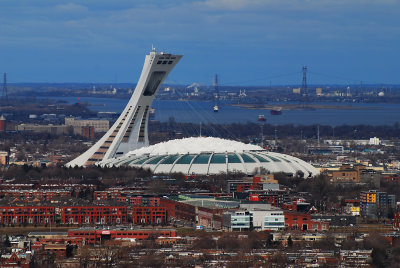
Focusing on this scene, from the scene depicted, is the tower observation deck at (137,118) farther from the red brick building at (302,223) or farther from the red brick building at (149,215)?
the red brick building at (302,223)

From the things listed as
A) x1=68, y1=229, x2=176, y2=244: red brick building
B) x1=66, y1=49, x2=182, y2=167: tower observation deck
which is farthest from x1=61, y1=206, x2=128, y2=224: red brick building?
x1=66, y1=49, x2=182, y2=167: tower observation deck

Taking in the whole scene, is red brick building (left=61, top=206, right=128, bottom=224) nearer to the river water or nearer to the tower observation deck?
the tower observation deck

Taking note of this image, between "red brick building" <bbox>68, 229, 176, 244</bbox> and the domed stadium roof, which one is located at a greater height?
the domed stadium roof

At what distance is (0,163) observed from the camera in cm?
7681

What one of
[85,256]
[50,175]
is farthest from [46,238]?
[50,175]

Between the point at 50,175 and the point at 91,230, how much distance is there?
65.5 feet

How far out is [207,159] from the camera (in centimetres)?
6625

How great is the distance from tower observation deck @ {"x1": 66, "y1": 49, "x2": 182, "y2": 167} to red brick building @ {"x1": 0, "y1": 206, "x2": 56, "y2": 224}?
15.7 meters

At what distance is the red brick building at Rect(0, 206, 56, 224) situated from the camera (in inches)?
1996

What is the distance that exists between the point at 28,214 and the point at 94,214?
1.96 m

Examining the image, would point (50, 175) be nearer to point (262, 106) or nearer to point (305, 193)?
point (305, 193)

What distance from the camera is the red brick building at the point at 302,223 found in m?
48.2

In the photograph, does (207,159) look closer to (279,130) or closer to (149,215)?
(149,215)

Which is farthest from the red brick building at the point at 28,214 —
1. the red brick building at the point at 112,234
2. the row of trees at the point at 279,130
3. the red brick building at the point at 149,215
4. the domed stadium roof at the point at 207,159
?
the row of trees at the point at 279,130
